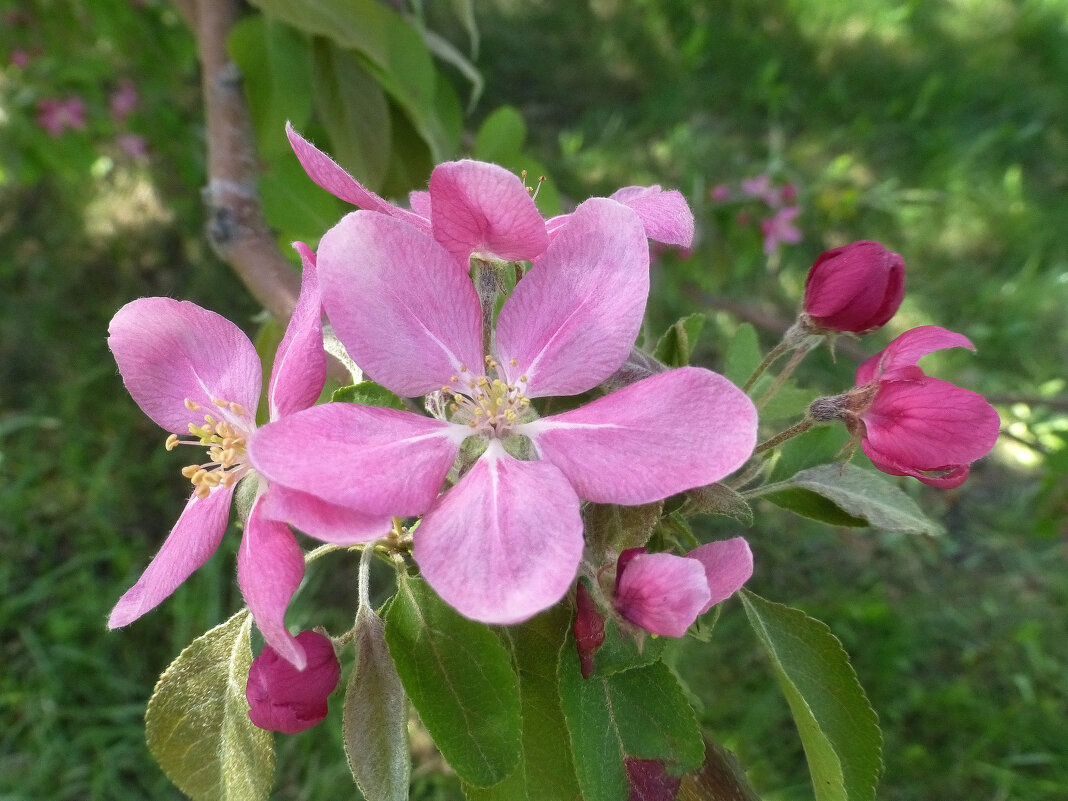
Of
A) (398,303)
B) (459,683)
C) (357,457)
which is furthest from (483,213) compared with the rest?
(459,683)

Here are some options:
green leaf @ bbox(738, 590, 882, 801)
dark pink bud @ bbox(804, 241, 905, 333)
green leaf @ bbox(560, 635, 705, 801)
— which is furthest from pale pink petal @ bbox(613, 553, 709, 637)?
dark pink bud @ bbox(804, 241, 905, 333)

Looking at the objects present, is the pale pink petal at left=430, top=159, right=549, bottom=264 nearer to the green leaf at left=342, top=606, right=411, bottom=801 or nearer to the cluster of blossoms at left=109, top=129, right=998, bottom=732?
the cluster of blossoms at left=109, top=129, right=998, bottom=732

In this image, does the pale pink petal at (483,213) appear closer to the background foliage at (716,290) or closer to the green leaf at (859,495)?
the green leaf at (859,495)

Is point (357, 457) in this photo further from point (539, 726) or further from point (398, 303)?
point (539, 726)

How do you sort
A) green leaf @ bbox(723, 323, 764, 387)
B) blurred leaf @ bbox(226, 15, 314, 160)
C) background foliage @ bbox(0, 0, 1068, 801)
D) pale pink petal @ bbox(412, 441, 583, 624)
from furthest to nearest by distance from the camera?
1. background foliage @ bbox(0, 0, 1068, 801)
2. blurred leaf @ bbox(226, 15, 314, 160)
3. green leaf @ bbox(723, 323, 764, 387)
4. pale pink petal @ bbox(412, 441, 583, 624)

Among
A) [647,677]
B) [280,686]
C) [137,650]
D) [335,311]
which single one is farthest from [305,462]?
[137,650]
